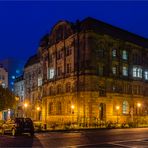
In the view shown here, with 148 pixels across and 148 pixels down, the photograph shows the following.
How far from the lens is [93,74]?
68.6m

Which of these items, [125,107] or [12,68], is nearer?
[125,107]

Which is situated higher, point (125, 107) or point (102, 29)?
point (102, 29)

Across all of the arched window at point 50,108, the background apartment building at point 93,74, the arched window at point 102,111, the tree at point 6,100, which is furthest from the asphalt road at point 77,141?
the arched window at point 50,108

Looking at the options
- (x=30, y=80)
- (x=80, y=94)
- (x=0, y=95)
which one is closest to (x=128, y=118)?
(x=80, y=94)

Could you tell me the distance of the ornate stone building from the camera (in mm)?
68750

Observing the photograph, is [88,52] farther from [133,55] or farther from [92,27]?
[133,55]

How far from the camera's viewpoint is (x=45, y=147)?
21312mm

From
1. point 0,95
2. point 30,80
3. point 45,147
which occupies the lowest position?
point 45,147

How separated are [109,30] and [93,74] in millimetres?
11640

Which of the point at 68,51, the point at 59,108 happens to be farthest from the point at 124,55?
the point at 59,108

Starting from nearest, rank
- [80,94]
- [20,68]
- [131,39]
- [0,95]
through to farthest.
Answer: [0,95], [80,94], [131,39], [20,68]

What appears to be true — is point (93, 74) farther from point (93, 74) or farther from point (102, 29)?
point (102, 29)

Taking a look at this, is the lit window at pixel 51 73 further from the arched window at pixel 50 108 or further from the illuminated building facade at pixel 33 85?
the illuminated building facade at pixel 33 85

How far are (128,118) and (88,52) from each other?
17523 millimetres
